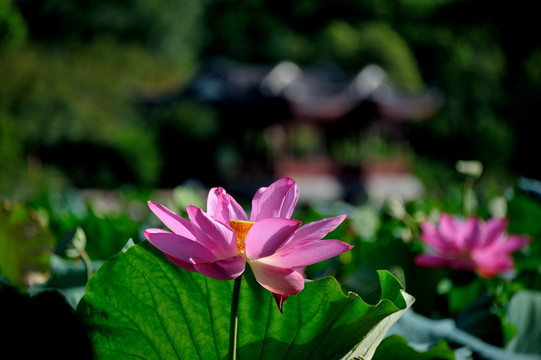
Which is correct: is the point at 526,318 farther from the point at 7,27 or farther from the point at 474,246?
the point at 7,27

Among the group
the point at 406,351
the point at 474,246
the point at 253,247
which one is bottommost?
the point at 474,246

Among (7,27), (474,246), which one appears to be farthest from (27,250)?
(7,27)

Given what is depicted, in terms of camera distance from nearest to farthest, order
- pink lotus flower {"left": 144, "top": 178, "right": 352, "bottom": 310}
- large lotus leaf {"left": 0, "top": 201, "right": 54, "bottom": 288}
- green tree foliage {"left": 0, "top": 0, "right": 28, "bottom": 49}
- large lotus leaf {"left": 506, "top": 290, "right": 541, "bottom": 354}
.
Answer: pink lotus flower {"left": 144, "top": 178, "right": 352, "bottom": 310}, large lotus leaf {"left": 506, "top": 290, "right": 541, "bottom": 354}, large lotus leaf {"left": 0, "top": 201, "right": 54, "bottom": 288}, green tree foliage {"left": 0, "top": 0, "right": 28, "bottom": 49}

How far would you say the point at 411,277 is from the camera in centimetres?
74

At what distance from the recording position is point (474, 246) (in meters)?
0.77

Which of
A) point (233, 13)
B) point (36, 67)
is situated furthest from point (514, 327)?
point (233, 13)

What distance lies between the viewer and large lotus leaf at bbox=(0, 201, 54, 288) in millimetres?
714

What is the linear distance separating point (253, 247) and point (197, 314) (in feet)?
0.23

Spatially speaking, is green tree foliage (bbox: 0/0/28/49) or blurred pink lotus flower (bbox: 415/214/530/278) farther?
green tree foliage (bbox: 0/0/28/49)

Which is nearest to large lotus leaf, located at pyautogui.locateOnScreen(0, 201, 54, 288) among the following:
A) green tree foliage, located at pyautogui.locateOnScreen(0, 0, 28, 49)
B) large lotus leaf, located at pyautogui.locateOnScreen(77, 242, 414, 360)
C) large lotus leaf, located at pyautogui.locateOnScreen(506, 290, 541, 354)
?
large lotus leaf, located at pyautogui.locateOnScreen(77, 242, 414, 360)

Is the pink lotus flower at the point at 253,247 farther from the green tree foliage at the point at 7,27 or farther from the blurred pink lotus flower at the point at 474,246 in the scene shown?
the green tree foliage at the point at 7,27

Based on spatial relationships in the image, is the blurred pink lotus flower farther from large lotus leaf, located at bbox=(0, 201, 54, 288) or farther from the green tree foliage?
the green tree foliage

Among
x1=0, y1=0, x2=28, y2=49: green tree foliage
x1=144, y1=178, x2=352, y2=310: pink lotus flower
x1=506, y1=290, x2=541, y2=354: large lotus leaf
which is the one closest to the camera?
x1=144, y1=178, x2=352, y2=310: pink lotus flower

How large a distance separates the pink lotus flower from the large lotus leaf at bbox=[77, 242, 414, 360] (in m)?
0.02
